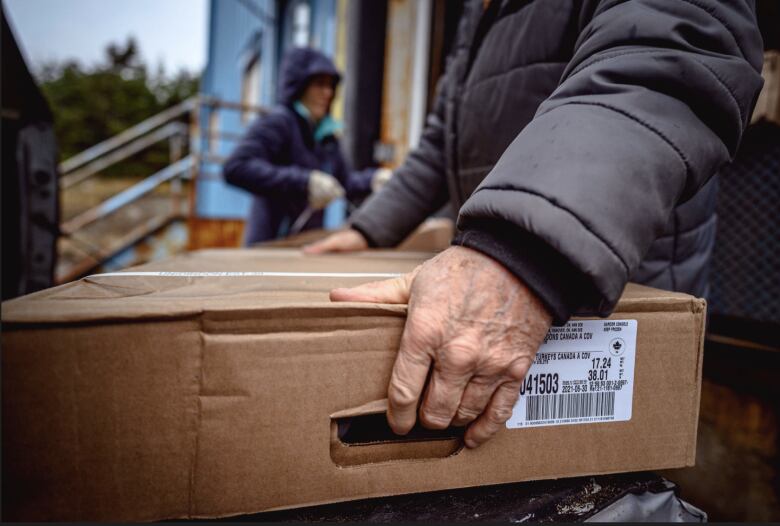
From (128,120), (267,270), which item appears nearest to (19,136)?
(267,270)

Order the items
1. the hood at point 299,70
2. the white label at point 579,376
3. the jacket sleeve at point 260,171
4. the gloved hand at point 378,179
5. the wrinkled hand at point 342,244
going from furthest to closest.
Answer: the gloved hand at point 378,179
the hood at point 299,70
the jacket sleeve at point 260,171
the wrinkled hand at point 342,244
the white label at point 579,376

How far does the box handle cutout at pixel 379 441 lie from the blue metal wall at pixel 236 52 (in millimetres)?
4699

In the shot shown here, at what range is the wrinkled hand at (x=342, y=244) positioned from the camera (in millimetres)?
1175

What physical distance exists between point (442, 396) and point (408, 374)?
0.14 feet

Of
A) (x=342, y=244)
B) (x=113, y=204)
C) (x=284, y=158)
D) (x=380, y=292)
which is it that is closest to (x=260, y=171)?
(x=284, y=158)

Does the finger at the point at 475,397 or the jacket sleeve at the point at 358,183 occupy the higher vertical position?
the jacket sleeve at the point at 358,183

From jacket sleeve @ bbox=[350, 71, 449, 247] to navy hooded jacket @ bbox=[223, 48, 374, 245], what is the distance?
39.3 inches

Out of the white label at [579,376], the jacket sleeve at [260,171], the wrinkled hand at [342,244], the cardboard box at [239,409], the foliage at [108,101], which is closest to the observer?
the cardboard box at [239,409]

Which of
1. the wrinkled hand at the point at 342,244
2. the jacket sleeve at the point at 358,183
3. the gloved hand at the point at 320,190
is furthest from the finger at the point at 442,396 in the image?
the jacket sleeve at the point at 358,183

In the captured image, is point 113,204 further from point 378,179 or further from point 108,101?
point 108,101

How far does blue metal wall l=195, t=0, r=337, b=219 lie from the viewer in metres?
5.25

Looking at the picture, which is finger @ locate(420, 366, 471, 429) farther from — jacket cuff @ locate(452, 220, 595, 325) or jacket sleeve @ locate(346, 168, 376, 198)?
jacket sleeve @ locate(346, 168, 376, 198)

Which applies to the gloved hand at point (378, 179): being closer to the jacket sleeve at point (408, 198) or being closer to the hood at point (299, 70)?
the hood at point (299, 70)

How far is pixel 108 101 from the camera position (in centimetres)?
1134
